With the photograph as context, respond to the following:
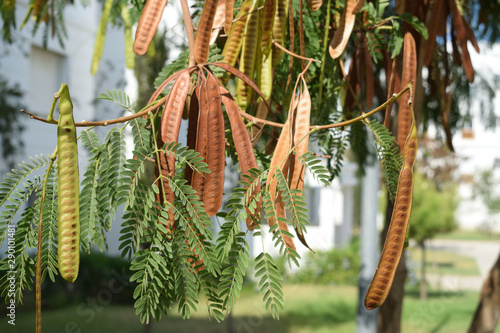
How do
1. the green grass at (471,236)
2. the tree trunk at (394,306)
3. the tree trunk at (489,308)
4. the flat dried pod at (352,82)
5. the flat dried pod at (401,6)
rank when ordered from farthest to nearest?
1. the green grass at (471,236)
2. the tree trunk at (489,308)
3. the tree trunk at (394,306)
4. the flat dried pod at (352,82)
5. the flat dried pod at (401,6)

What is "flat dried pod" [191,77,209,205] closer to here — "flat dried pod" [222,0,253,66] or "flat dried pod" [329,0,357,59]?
"flat dried pod" [222,0,253,66]

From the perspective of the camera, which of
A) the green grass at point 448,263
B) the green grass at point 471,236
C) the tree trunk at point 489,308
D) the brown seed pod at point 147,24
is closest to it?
the brown seed pod at point 147,24

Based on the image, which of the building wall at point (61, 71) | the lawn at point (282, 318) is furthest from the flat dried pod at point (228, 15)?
the lawn at point (282, 318)

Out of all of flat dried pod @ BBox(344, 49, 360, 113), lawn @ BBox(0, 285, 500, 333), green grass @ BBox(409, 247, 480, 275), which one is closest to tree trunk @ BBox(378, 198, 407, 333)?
flat dried pod @ BBox(344, 49, 360, 113)

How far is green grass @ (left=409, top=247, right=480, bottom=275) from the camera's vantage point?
12.0 m

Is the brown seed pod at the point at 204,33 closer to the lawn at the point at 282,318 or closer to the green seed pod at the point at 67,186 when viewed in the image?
the green seed pod at the point at 67,186

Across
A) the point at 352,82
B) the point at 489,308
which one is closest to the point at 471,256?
the point at 489,308

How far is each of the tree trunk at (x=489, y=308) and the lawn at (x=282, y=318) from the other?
3.58 m

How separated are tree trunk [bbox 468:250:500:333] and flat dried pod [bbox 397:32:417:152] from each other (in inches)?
67.3

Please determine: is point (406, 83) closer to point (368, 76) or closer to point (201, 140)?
point (368, 76)

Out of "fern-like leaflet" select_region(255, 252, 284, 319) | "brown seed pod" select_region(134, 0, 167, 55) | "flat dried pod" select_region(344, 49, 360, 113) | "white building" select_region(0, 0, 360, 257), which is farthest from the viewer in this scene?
"white building" select_region(0, 0, 360, 257)

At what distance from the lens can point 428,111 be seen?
215cm

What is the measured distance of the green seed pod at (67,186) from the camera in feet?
1.89

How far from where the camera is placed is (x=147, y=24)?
0.84m
